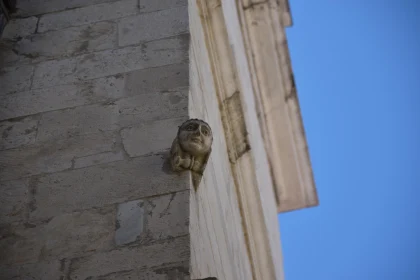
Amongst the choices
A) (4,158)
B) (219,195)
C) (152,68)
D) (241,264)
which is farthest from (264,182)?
(4,158)

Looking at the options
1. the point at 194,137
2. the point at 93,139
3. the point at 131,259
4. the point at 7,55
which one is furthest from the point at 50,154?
the point at 7,55

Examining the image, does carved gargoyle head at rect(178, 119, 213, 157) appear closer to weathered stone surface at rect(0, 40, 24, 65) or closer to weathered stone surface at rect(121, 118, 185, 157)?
weathered stone surface at rect(121, 118, 185, 157)

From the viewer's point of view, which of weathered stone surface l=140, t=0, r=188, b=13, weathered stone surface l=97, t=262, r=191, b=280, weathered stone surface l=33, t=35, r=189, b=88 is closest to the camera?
weathered stone surface l=97, t=262, r=191, b=280

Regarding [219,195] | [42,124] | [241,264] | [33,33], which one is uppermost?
[33,33]

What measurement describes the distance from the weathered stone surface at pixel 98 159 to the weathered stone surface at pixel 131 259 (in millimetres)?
678

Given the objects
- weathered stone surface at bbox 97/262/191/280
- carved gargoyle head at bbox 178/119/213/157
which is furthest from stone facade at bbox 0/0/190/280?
carved gargoyle head at bbox 178/119/213/157

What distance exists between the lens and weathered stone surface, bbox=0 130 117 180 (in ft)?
14.6

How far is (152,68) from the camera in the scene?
495 cm

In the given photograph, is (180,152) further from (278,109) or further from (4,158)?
(278,109)

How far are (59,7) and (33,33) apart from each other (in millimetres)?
324

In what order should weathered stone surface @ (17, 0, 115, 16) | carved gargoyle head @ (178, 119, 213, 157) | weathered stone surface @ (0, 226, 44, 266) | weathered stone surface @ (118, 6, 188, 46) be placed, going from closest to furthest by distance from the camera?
weathered stone surface @ (0, 226, 44, 266), carved gargoyle head @ (178, 119, 213, 157), weathered stone surface @ (118, 6, 188, 46), weathered stone surface @ (17, 0, 115, 16)

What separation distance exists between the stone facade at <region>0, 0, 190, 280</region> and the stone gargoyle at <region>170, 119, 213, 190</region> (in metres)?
0.07

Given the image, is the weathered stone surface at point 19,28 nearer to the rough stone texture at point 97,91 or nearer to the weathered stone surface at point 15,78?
the weathered stone surface at point 15,78

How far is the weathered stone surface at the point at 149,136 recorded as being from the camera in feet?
14.4
